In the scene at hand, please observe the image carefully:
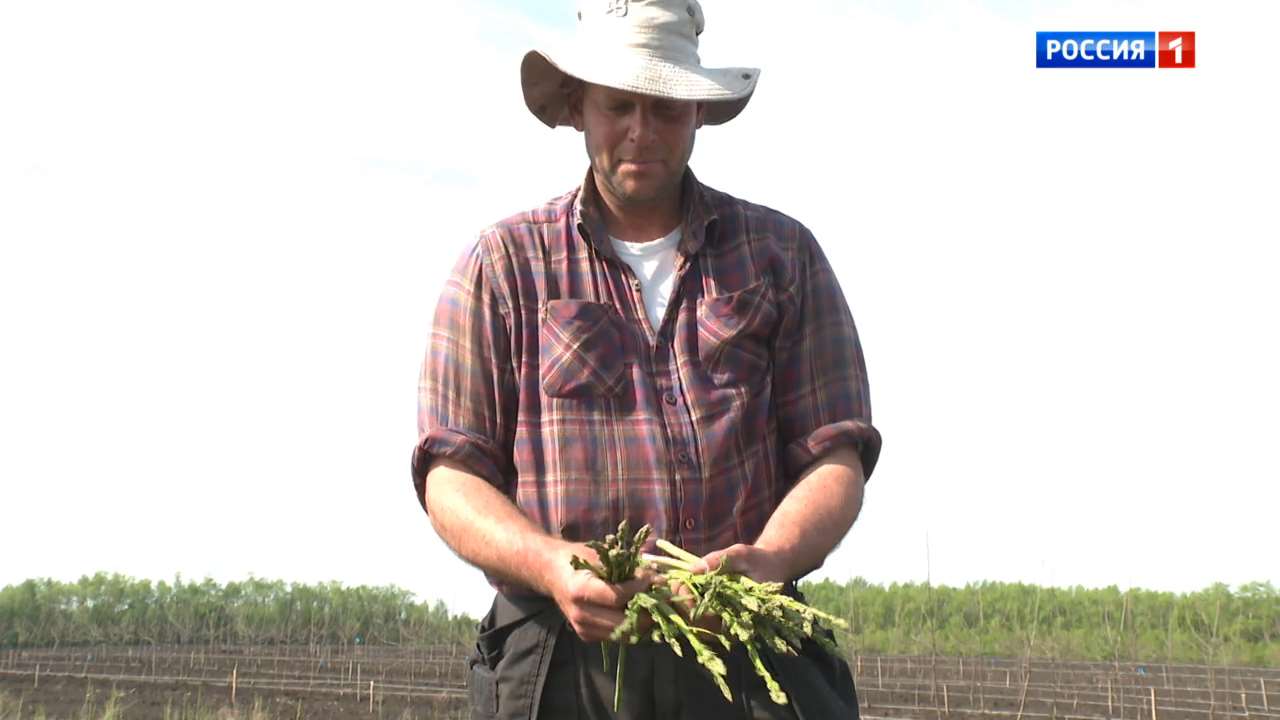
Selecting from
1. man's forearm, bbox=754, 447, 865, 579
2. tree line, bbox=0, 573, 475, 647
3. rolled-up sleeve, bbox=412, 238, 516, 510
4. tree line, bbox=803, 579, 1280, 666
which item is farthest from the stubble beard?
tree line, bbox=0, 573, 475, 647

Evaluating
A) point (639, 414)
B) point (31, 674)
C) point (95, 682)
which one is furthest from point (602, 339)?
point (31, 674)

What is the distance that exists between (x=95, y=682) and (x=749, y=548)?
1147 centimetres

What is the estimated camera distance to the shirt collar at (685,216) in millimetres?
2350

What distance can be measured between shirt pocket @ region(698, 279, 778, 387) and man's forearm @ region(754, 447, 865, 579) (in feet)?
0.65

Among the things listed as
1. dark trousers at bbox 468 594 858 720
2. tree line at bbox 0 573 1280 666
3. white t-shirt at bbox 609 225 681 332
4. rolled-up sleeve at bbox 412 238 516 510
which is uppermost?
white t-shirt at bbox 609 225 681 332

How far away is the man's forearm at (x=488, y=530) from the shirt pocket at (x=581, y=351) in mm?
207

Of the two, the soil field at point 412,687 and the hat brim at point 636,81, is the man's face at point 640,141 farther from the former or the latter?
the soil field at point 412,687

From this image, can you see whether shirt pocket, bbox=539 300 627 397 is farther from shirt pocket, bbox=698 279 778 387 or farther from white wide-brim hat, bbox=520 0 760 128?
white wide-brim hat, bbox=520 0 760 128

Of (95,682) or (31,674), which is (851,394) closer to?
(95,682)

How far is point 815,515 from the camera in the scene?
2.19 meters

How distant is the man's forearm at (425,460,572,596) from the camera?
205cm

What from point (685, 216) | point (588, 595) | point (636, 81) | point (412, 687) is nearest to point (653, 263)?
point (685, 216)

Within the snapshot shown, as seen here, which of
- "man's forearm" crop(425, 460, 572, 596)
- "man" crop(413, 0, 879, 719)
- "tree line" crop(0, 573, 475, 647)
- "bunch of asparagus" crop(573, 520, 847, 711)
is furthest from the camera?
"tree line" crop(0, 573, 475, 647)

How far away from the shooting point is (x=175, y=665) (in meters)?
14.0
